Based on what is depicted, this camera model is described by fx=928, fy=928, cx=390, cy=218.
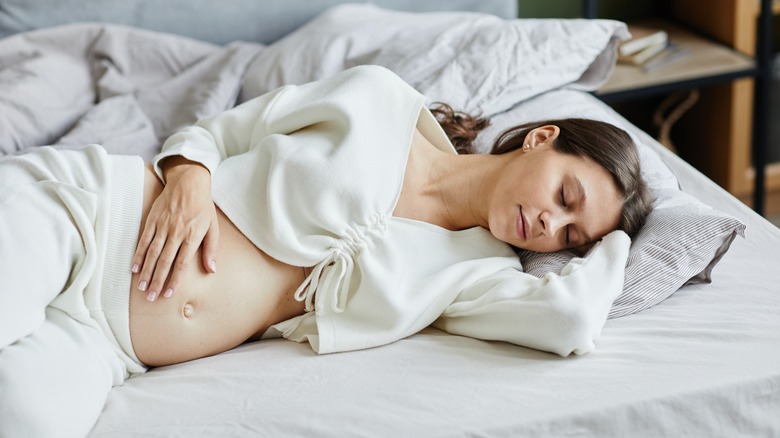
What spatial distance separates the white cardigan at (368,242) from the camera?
52.0 inches

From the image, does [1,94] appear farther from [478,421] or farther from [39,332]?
[478,421]

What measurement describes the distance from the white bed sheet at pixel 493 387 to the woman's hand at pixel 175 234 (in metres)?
0.14

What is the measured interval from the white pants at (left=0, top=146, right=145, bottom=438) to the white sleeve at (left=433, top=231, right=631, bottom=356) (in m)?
0.49

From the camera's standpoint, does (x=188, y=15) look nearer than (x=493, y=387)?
No

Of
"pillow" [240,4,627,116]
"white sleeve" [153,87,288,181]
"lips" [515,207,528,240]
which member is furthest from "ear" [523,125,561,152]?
"white sleeve" [153,87,288,181]

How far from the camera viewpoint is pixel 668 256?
56.4 inches

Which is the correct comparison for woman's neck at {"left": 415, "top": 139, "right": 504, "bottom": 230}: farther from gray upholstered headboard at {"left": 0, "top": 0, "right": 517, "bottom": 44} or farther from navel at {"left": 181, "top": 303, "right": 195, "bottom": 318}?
gray upholstered headboard at {"left": 0, "top": 0, "right": 517, "bottom": 44}

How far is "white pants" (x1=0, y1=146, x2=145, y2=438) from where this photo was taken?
1.15m

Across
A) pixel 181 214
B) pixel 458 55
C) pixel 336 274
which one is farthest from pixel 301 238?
pixel 458 55

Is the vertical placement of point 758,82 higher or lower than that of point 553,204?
lower

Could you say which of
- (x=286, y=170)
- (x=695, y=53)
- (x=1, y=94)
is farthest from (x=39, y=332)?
(x=695, y=53)

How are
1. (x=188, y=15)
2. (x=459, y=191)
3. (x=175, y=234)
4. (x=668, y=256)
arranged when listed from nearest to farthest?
(x=175, y=234) < (x=668, y=256) < (x=459, y=191) < (x=188, y=15)

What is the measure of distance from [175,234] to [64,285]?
0.54 feet

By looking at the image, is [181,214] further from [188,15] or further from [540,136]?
[188,15]
